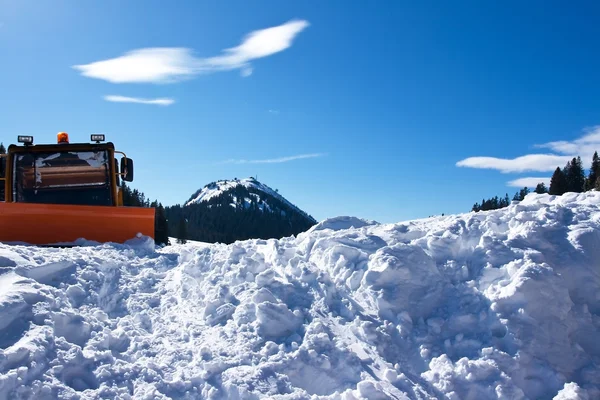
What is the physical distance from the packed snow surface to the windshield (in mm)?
2818

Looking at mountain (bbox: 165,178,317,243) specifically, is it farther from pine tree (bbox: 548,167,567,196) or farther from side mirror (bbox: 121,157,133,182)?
side mirror (bbox: 121,157,133,182)

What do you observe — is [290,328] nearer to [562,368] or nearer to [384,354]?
[384,354]

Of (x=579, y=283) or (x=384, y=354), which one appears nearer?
(x=384, y=354)

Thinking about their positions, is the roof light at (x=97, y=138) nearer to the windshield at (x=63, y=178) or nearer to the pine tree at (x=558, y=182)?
the windshield at (x=63, y=178)

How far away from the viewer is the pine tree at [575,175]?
5107cm

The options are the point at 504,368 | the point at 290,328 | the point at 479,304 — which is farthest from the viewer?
the point at 479,304

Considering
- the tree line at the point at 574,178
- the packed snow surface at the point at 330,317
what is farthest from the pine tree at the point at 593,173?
the packed snow surface at the point at 330,317

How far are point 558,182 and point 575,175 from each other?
3.65 meters

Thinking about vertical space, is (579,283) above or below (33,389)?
above

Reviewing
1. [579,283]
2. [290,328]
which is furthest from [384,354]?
[579,283]

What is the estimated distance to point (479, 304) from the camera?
6.25 meters

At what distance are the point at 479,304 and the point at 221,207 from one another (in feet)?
332

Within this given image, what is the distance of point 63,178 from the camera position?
33.5ft

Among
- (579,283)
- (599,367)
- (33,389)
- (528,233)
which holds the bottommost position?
(599,367)
